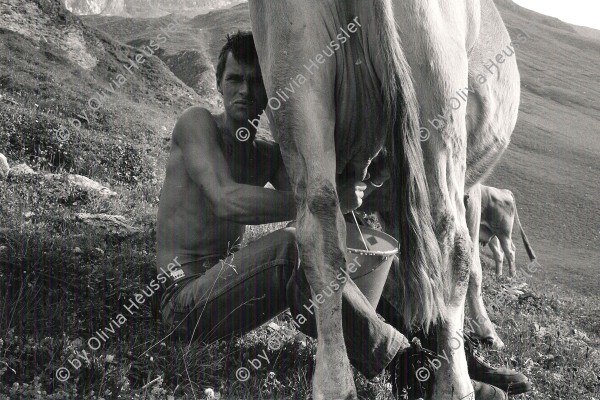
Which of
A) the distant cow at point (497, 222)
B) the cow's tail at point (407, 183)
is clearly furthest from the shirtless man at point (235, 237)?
the distant cow at point (497, 222)

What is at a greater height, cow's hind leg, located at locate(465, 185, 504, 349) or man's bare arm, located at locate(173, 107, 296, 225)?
man's bare arm, located at locate(173, 107, 296, 225)

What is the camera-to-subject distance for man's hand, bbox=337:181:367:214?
378 centimetres

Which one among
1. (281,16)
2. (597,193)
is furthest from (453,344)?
(597,193)

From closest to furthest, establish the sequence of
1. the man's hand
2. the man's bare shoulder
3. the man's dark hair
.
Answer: the man's hand < the man's bare shoulder < the man's dark hair

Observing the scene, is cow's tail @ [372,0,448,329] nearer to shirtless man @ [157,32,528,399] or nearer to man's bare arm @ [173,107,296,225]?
shirtless man @ [157,32,528,399]

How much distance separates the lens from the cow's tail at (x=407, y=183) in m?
3.14

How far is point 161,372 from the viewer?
329cm

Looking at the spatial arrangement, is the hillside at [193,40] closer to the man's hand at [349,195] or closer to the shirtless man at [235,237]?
the shirtless man at [235,237]

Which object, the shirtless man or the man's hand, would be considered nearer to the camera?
the shirtless man

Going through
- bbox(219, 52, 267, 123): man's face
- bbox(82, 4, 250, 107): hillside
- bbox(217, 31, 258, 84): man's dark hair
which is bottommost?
bbox(82, 4, 250, 107): hillside

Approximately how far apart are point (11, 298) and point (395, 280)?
2206 mm

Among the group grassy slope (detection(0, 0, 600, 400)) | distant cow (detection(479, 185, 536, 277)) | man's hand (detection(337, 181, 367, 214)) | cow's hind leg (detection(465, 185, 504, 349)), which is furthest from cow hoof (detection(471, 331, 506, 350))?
distant cow (detection(479, 185, 536, 277))

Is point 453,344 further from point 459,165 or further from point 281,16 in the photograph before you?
point 281,16

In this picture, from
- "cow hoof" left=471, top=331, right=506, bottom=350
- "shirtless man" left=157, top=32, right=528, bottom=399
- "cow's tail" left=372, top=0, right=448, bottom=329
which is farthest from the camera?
"cow hoof" left=471, top=331, right=506, bottom=350
